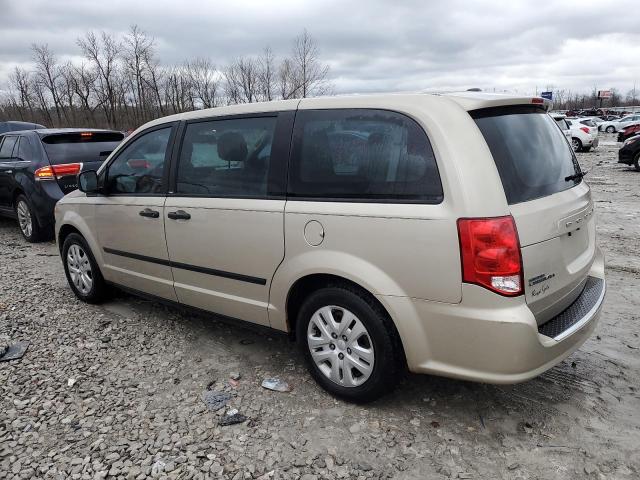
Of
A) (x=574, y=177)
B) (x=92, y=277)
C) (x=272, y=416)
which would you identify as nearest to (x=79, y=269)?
(x=92, y=277)

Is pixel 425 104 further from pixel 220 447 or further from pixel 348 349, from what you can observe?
pixel 220 447

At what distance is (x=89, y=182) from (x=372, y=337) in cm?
294

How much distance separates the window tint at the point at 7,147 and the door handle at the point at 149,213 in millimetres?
5554

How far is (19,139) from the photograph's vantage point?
7.88 m

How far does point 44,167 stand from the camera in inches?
285

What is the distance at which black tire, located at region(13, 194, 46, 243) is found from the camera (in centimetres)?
743

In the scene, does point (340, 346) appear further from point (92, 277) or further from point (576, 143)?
point (576, 143)

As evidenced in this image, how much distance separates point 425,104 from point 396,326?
1.17 metres

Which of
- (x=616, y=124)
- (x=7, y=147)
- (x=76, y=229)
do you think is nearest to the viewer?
(x=76, y=229)

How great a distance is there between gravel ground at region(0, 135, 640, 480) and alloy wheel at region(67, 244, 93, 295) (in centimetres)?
66

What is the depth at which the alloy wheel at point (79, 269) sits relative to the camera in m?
4.74

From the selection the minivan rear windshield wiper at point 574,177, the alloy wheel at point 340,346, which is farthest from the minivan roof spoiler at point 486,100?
the alloy wheel at point 340,346

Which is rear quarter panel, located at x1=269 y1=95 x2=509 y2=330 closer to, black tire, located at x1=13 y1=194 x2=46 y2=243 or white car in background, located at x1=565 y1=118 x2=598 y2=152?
black tire, located at x1=13 y1=194 x2=46 y2=243

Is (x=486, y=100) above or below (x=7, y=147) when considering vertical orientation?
below
